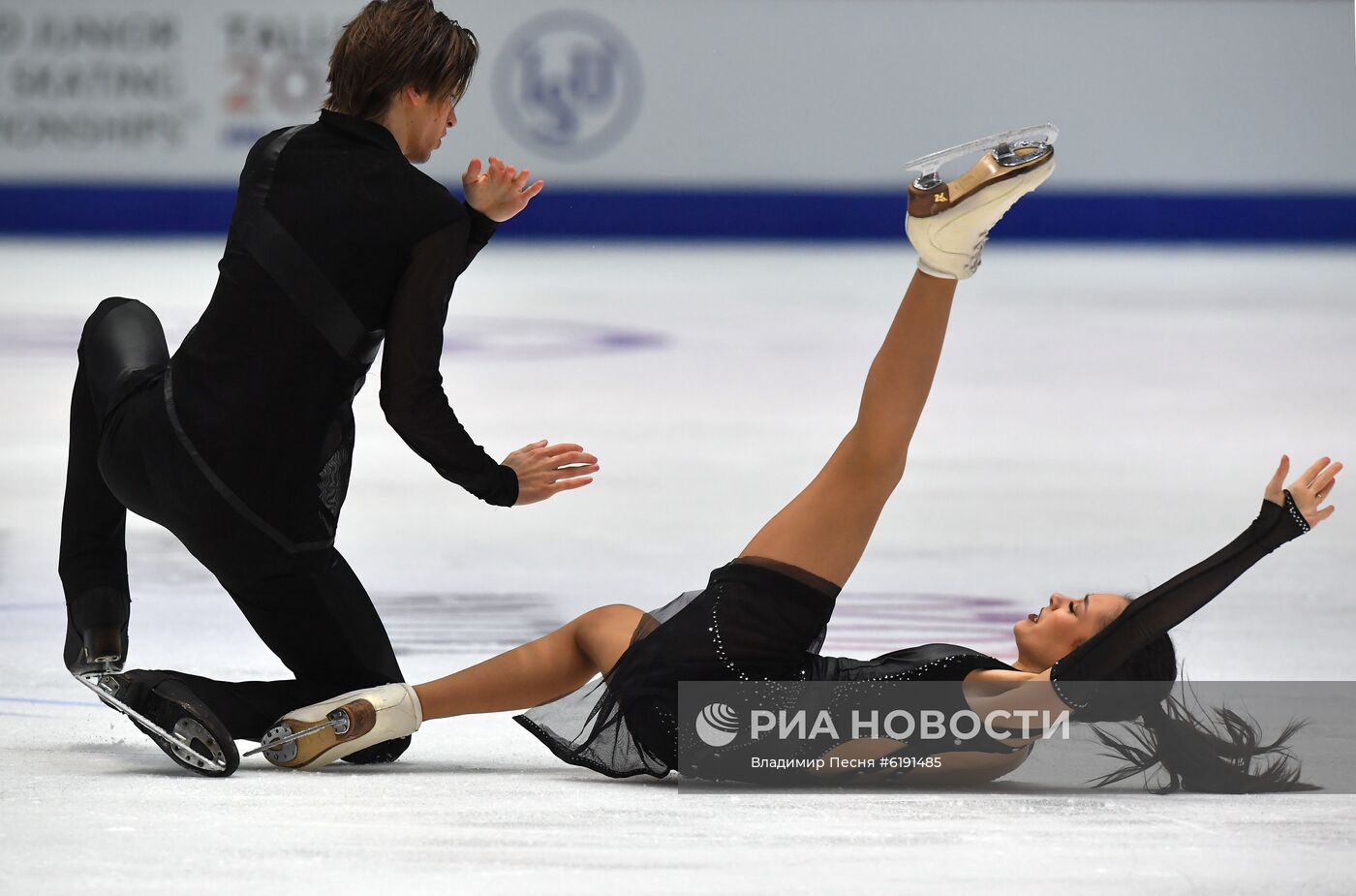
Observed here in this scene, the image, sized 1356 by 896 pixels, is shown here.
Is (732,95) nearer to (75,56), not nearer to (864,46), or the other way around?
(864,46)

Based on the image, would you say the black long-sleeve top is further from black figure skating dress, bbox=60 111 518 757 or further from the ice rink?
the ice rink

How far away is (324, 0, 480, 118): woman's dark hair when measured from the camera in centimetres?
254

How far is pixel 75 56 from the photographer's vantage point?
13016 mm

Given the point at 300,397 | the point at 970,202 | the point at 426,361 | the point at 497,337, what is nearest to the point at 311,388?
the point at 300,397

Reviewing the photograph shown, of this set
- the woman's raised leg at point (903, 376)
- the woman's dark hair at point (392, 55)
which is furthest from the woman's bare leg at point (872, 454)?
the woman's dark hair at point (392, 55)

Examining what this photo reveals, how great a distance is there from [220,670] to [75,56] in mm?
10687

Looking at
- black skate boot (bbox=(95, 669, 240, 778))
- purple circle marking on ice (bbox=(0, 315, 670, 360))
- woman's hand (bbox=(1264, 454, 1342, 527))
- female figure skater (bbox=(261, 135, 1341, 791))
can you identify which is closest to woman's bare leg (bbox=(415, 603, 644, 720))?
female figure skater (bbox=(261, 135, 1341, 791))

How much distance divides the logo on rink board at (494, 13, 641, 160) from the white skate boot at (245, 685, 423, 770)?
10934mm

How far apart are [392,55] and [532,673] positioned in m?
0.85

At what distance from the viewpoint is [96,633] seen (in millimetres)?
2697

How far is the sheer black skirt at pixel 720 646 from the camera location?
8.09 ft

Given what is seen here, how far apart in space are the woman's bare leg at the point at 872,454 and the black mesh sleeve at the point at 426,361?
0.42 m

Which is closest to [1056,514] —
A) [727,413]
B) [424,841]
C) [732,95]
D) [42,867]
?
[727,413]

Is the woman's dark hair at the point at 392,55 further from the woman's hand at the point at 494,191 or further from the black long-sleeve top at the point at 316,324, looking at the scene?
the woman's hand at the point at 494,191
